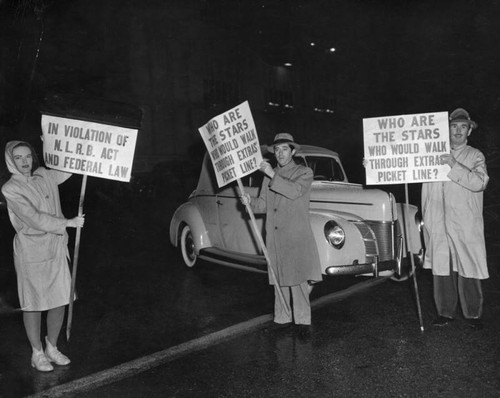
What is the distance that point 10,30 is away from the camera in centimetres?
1480

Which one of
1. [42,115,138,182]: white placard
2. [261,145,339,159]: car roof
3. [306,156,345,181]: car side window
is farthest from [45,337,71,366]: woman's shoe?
[306,156,345,181]: car side window

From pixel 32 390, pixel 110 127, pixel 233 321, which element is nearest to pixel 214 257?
pixel 233 321

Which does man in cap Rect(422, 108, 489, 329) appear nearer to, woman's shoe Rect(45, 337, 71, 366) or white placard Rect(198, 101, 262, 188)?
white placard Rect(198, 101, 262, 188)

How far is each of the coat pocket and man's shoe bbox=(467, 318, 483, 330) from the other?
390 centimetres

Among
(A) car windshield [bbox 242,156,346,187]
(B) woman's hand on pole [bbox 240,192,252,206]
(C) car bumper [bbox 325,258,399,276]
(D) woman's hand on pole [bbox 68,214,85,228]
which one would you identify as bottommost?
(C) car bumper [bbox 325,258,399,276]

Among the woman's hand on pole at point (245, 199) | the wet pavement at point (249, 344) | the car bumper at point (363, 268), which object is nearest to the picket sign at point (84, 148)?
the wet pavement at point (249, 344)

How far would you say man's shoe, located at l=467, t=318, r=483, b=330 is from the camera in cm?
499

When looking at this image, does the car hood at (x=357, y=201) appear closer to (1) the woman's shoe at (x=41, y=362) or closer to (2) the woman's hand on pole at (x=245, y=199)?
(2) the woman's hand on pole at (x=245, y=199)

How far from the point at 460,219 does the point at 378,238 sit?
1.42 metres

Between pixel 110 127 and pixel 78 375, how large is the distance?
7.05ft

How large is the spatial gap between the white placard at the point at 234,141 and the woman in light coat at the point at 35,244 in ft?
Answer: 5.46

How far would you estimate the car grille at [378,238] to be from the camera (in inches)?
244

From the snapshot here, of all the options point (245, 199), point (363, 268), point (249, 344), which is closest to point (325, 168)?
point (363, 268)

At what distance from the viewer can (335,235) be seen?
599 cm
